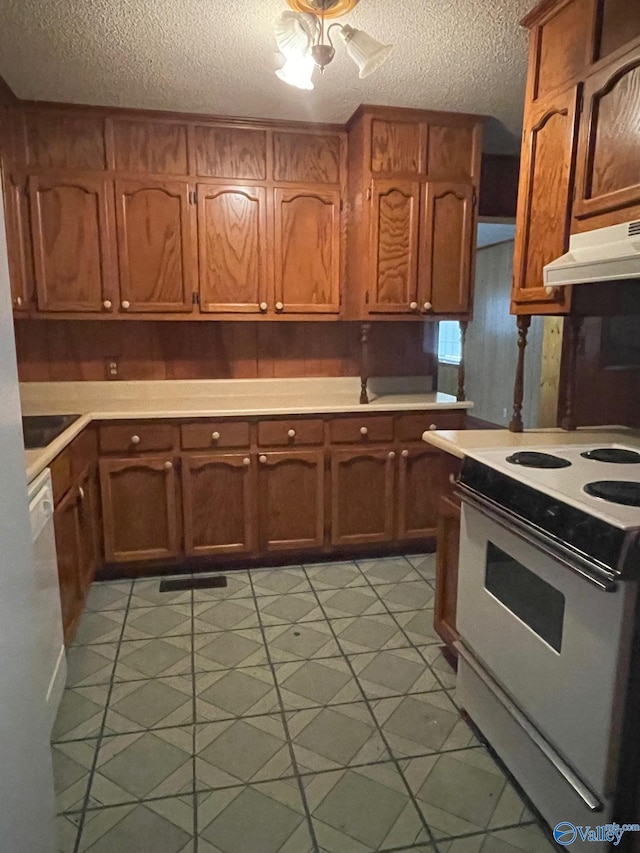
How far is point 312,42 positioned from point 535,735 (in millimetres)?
2219

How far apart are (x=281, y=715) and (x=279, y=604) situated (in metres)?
0.77

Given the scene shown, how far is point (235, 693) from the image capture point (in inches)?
79.6

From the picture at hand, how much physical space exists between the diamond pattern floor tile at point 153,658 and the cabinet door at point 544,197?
6.28 ft

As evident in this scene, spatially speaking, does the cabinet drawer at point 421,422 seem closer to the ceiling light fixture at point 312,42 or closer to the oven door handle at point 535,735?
the oven door handle at point 535,735

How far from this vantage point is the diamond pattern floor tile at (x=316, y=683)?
6.53ft

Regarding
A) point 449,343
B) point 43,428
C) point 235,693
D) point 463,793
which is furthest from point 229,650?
point 449,343

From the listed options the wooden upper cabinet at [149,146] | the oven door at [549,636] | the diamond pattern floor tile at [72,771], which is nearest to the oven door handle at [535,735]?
the oven door at [549,636]

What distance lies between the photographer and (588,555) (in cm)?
121

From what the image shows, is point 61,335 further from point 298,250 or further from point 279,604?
point 279,604

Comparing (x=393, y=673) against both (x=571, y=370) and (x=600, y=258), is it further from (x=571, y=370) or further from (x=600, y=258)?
(x=600, y=258)

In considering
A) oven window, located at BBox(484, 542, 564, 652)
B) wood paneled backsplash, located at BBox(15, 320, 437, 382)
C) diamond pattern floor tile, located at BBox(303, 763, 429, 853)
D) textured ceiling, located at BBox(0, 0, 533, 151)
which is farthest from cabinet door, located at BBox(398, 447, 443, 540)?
textured ceiling, located at BBox(0, 0, 533, 151)

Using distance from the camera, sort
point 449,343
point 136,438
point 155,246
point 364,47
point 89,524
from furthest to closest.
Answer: point 449,343, point 155,246, point 136,438, point 89,524, point 364,47

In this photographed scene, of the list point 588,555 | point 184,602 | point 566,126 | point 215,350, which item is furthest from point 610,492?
point 215,350

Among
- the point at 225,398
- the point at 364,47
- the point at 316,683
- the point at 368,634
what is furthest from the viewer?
the point at 225,398
